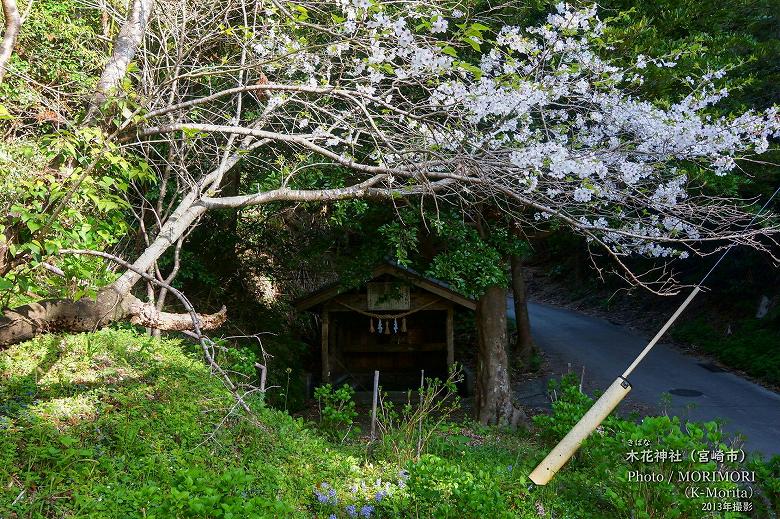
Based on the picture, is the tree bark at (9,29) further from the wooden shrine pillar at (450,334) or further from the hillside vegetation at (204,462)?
the wooden shrine pillar at (450,334)

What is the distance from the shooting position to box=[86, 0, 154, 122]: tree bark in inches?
175

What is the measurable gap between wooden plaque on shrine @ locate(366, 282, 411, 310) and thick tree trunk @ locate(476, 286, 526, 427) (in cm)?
145

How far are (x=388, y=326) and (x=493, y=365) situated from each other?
2.63 m

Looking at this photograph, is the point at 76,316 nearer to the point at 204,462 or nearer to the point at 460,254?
the point at 204,462

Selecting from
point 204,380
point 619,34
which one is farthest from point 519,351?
point 204,380

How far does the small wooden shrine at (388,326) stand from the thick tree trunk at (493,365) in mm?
792

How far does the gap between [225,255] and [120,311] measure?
5763 mm

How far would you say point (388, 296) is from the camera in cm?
1041

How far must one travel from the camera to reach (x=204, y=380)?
575 cm

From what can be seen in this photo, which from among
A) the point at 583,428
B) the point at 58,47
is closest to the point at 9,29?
the point at 58,47

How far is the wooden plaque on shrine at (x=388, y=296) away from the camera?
1035 cm

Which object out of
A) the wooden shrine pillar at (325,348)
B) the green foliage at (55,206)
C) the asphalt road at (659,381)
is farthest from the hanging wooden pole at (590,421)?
the wooden shrine pillar at (325,348)

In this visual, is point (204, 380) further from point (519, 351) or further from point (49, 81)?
point (519, 351)

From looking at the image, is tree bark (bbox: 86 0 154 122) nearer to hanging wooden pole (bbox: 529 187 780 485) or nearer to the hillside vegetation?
the hillside vegetation
